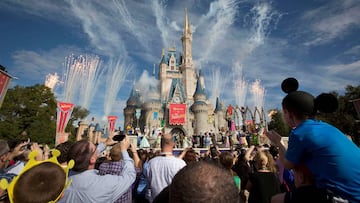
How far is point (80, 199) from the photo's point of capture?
223 centimetres

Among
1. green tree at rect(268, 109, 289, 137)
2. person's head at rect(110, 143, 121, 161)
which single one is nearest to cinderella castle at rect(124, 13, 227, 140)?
green tree at rect(268, 109, 289, 137)

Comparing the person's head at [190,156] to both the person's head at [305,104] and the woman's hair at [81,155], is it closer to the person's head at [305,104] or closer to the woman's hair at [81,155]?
the woman's hair at [81,155]

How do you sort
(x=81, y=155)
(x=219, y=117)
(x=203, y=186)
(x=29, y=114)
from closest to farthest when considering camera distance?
(x=203, y=186), (x=81, y=155), (x=29, y=114), (x=219, y=117)

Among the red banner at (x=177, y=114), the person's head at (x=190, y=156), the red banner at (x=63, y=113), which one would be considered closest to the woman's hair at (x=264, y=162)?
the person's head at (x=190, y=156)

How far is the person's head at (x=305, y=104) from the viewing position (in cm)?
194

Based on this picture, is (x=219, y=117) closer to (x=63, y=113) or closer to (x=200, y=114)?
(x=200, y=114)

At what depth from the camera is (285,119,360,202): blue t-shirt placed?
1.51m

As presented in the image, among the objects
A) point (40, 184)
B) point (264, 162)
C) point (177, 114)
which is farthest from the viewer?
point (177, 114)

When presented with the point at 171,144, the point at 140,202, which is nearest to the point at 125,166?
the point at 171,144

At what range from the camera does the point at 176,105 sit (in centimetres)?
4397

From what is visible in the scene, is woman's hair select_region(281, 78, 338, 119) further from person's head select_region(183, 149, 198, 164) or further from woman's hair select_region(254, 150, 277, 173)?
person's head select_region(183, 149, 198, 164)

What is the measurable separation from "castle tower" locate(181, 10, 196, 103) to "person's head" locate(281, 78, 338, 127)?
171 ft

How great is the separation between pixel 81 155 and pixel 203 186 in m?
2.03

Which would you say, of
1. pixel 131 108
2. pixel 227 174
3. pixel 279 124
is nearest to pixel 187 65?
pixel 131 108
